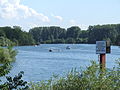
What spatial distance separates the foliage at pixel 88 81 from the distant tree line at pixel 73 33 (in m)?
139

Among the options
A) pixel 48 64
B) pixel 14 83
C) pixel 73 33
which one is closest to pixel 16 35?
pixel 73 33

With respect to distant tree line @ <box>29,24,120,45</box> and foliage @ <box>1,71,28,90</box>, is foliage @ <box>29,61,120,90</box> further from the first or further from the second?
distant tree line @ <box>29,24,120,45</box>

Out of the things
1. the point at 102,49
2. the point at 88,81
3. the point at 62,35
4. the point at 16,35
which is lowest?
the point at 88,81

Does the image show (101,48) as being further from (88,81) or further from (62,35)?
(62,35)

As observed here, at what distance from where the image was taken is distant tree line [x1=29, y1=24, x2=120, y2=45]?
148 metres

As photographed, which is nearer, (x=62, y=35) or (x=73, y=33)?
(x=73, y=33)

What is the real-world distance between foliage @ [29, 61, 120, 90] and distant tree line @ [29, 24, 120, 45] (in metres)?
139

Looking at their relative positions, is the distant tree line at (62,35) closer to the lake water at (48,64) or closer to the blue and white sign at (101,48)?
the lake water at (48,64)

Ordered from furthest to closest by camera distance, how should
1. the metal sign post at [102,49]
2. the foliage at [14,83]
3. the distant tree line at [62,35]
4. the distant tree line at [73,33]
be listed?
the distant tree line at [73,33] < the distant tree line at [62,35] < the metal sign post at [102,49] < the foliage at [14,83]

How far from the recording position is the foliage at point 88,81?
22.4 ft

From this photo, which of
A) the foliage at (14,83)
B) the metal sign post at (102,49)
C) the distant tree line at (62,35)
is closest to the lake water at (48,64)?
the metal sign post at (102,49)

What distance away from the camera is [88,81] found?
270 inches

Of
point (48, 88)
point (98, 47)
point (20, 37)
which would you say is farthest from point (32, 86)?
point (20, 37)

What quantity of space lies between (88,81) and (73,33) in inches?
6358
